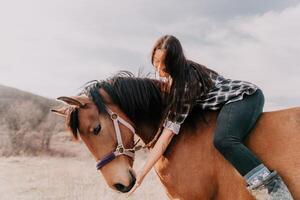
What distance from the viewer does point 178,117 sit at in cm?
399

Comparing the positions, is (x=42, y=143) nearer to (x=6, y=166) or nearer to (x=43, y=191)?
(x=6, y=166)

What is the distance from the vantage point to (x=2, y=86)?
61406 mm

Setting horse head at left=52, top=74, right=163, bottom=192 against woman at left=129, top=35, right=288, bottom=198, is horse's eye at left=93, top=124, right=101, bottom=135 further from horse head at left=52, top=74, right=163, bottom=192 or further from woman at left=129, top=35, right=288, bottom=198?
woman at left=129, top=35, right=288, bottom=198

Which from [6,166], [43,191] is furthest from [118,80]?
[6,166]

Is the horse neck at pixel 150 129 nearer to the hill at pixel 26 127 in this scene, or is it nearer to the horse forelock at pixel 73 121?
the horse forelock at pixel 73 121

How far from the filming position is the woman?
3.71 meters

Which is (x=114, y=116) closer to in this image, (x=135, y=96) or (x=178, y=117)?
(x=135, y=96)

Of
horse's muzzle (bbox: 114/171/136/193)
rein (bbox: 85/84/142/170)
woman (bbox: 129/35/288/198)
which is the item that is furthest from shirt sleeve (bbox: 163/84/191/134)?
horse's muzzle (bbox: 114/171/136/193)

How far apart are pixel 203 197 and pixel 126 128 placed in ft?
3.47

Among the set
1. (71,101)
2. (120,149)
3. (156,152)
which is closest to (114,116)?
(120,149)

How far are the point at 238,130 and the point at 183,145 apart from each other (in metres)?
0.59

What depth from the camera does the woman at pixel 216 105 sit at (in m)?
3.71

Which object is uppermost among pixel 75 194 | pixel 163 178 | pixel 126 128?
pixel 126 128

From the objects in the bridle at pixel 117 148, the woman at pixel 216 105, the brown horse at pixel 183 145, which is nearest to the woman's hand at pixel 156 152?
the woman at pixel 216 105
